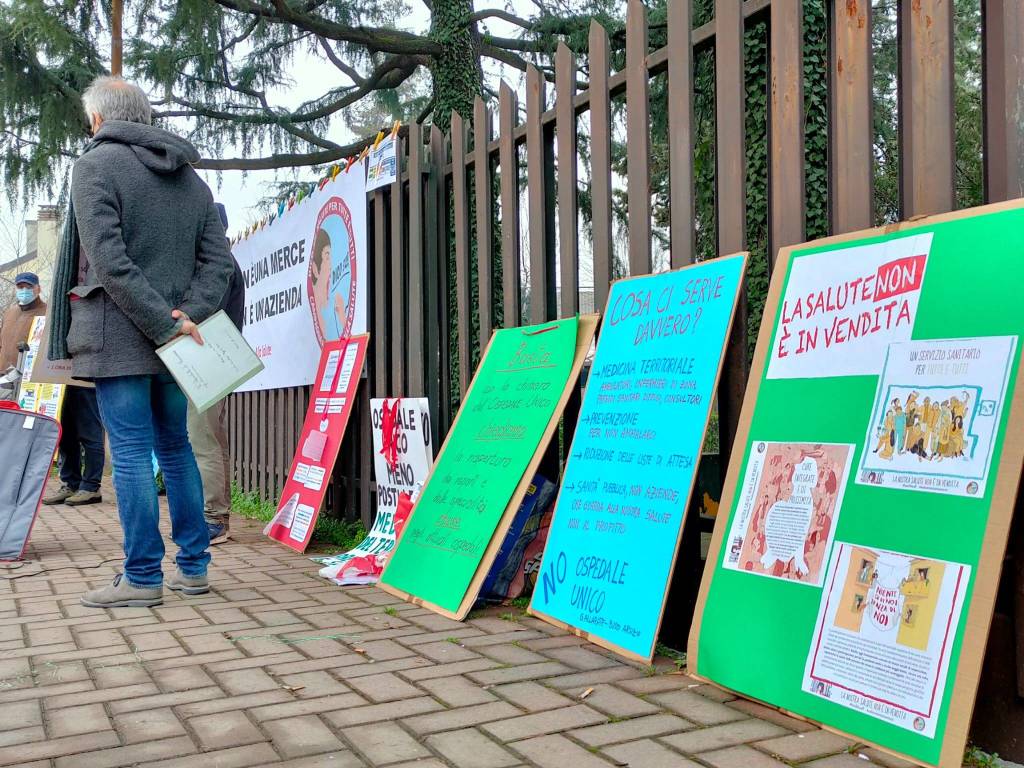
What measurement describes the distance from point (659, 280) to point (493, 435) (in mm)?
1027

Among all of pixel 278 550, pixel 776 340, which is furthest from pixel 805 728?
pixel 278 550

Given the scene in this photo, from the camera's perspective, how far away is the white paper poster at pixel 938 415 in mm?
2098

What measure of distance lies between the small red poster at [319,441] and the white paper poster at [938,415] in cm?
364

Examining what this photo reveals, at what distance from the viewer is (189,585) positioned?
13.3ft

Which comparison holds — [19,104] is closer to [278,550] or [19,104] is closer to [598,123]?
[278,550]

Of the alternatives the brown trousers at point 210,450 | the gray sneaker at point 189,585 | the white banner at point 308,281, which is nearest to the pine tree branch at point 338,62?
the white banner at point 308,281

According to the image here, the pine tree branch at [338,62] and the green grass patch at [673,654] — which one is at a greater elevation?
the pine tree branch at [338,62]

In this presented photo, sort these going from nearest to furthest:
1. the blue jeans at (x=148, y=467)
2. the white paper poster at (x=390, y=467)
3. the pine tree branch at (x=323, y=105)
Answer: the blue jeans at (x=148, y=467)
the white paper poster at (x=390, y=467)
the pine tree branch at (x=323, y=105)

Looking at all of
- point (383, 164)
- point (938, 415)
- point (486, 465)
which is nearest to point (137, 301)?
point (486, 465)

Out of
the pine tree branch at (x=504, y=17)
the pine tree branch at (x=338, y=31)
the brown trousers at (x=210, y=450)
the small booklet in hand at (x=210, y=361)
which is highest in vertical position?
the pine tree branch at (x=504, y=17)

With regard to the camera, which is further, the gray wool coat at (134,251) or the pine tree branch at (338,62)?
the pine tree branch at (338,62)

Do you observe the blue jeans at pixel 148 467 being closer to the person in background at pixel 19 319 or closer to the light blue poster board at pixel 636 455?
the light blue poster board at pixel 636 455

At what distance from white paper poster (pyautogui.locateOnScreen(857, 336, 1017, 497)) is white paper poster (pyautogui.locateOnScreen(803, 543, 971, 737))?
0.61 ft

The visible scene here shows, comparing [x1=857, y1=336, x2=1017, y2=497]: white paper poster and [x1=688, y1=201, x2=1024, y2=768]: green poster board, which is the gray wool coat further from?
[x1=857, y1=336, x2=1017, y2=497]: white paper poster
